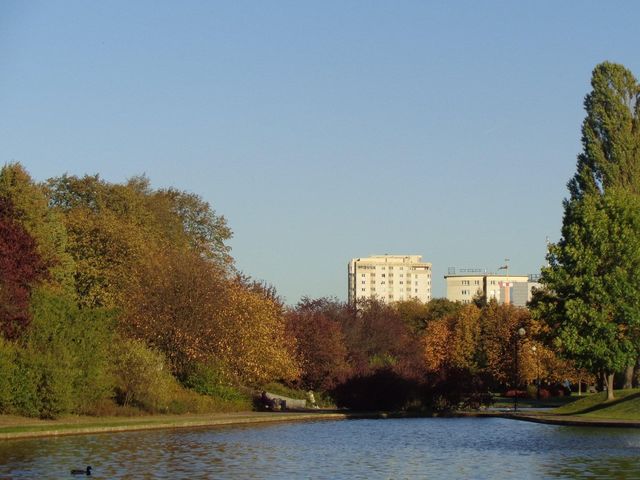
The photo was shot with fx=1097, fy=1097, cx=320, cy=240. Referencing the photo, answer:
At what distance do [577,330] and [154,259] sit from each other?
24.3 m

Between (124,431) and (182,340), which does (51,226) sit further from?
(124,431)

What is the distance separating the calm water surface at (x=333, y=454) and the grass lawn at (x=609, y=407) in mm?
5837

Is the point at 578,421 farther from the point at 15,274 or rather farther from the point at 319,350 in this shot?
the point at 319,350

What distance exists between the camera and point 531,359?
348 ft

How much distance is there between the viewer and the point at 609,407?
54094 millimetres

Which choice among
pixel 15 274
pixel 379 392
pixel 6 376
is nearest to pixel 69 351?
pixel 6 376

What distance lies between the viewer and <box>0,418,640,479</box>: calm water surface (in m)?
26.5

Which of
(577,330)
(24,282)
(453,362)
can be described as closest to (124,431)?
(24,282)

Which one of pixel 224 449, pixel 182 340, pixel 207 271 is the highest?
pixel 207 271

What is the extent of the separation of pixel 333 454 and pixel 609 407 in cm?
2585

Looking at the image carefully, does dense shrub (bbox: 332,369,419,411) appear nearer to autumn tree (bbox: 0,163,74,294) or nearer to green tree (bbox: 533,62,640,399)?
green tree (bbox: 533,62,640,399)

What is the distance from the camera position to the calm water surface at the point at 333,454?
2645 centimetres

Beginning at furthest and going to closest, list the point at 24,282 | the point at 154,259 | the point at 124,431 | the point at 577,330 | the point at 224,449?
the point at 154,259, the point at 577,330, the point at 24,282, the point at 124,431, the point at 224,449

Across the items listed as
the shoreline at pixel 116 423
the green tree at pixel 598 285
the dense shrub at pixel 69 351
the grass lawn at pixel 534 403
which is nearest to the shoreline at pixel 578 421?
the green tree at pixel 598 285
